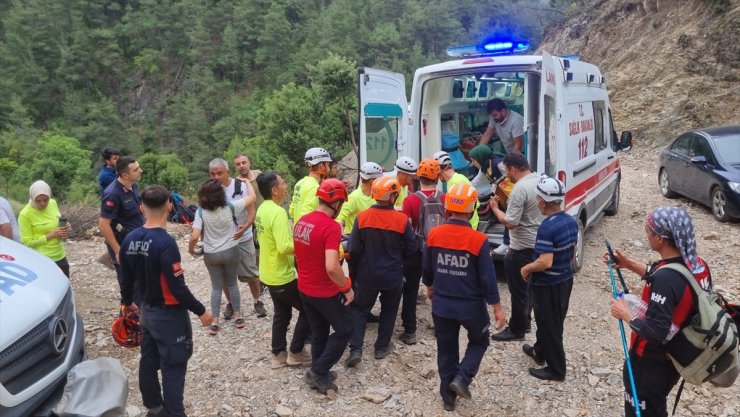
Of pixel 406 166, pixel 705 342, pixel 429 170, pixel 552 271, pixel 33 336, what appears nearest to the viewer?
pixel 705 342

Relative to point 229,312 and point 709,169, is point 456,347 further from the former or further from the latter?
point 709,169

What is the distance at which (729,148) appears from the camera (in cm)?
780

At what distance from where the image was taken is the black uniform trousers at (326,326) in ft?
11.3

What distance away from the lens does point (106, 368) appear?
2383mm

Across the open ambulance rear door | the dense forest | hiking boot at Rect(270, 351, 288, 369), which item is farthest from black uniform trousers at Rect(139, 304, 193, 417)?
the dense forest

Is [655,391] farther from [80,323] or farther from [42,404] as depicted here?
[80,323]

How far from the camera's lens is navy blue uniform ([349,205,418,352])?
3.70 metres

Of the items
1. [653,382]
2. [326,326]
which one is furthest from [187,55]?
[653,382]

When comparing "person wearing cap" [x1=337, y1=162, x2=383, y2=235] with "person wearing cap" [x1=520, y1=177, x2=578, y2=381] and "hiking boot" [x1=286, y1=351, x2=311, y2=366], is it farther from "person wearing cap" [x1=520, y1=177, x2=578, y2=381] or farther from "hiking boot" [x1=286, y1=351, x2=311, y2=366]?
"person wearing cap" [x1=520, y1=177, x2=578, y2=381]

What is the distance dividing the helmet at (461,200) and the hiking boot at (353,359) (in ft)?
4.91

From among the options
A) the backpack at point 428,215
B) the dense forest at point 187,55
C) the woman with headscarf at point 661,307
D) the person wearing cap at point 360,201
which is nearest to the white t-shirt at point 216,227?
the person wearing cap at point 360,201

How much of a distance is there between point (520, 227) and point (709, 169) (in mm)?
5535

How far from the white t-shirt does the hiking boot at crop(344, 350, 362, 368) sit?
1447mm

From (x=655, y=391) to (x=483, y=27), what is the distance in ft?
219
